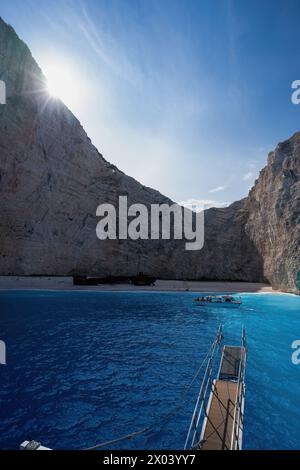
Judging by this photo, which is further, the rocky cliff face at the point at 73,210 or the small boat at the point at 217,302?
the rocky cliff face at the point at 73,210

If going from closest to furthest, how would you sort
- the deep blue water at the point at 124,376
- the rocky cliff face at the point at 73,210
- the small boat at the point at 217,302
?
the deep blue water at the point at 124,376, the small boat at the point at 217,302, the rocky cliff face at the point at 73,210

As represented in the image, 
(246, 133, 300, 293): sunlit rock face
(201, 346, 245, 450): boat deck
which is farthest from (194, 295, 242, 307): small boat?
(201, 346, 245, 450): boat deck

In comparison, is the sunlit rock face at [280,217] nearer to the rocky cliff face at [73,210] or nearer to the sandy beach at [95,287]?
the rocky cliff face at [73,210]

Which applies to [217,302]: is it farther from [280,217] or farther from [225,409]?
[225,409]

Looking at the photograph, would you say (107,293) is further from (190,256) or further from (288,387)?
(288,387)

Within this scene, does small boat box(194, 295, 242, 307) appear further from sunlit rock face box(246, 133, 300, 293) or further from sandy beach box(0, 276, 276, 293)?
sunlit rock face box(246, 133, 300, 293)

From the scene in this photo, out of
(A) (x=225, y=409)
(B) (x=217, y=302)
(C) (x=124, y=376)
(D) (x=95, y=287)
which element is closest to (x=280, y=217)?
(B) (x=217, y=302)

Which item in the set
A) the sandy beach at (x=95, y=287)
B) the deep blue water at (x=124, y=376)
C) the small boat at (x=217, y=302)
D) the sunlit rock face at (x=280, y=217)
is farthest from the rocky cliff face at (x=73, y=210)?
the deep blue water at (x=124, y=376)
